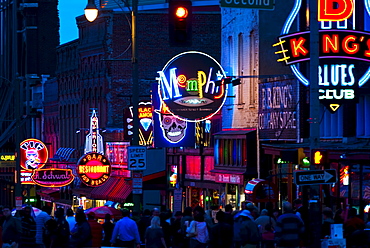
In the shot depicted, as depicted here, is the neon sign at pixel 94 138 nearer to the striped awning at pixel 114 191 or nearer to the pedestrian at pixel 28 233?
the striped awning at pixel 114 191

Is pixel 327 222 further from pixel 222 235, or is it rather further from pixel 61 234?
pixel 61 234

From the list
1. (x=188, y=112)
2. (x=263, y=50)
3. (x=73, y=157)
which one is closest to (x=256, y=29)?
(x=263, y=50)

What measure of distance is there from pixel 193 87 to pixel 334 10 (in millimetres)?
7930

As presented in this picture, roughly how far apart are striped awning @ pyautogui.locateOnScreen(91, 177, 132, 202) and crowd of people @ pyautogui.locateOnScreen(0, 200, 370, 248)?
81.4 ft

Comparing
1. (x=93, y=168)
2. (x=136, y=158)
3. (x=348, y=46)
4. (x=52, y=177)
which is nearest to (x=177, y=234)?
(x=136, y=158)

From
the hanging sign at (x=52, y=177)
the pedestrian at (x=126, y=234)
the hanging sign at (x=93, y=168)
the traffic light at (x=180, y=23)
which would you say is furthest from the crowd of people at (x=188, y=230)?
the hanging sign at (x=52, y=177)

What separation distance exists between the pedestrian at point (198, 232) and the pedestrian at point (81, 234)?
2.35 metres

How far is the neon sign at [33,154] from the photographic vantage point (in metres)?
59.4

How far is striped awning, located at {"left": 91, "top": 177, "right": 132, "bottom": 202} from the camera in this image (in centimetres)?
5284

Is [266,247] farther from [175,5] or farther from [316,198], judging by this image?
[175,5]

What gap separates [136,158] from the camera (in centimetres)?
3017

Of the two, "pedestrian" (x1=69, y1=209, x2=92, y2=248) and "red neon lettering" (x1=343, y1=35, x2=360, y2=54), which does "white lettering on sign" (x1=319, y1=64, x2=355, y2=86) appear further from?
"pedestrian" (x1=69, y1=209, x2=92, y2=248)

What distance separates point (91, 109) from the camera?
2447 inches

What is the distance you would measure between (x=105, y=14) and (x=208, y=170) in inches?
632
